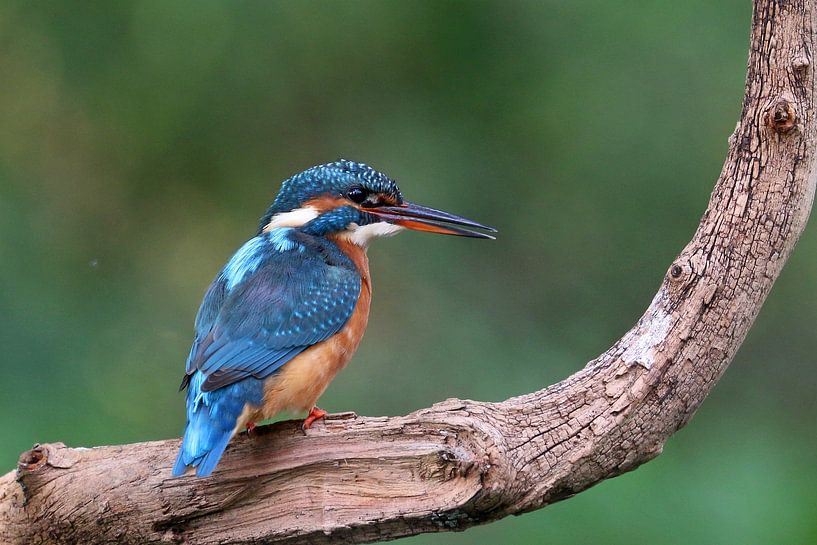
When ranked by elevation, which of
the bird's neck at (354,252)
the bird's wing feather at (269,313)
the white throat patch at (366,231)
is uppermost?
the white throat patch at (366,231)

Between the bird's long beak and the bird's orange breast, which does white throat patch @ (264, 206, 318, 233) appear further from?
the bird's orange breast

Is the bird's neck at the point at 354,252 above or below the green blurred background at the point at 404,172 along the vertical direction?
below

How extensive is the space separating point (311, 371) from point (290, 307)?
172 millimetres

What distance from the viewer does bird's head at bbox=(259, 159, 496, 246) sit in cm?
300

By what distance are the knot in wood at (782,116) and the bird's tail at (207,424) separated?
1328mm

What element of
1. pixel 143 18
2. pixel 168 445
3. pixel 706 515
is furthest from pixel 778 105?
pixel 143 18

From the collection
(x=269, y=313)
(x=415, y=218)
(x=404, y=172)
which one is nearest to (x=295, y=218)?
(x=415, y=218)

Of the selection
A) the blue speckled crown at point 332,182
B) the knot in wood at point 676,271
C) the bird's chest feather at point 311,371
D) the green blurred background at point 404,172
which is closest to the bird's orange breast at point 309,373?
the bird's chest feather at point 311,371

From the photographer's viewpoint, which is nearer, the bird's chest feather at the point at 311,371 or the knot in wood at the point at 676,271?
the knot in wood at the point at 676,271

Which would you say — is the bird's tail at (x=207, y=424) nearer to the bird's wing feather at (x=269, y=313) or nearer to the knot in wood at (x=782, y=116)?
the bird's wing feather at (x=269, y=313)

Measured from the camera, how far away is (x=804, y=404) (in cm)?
456

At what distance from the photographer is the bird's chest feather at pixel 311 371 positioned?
2568 millimetres

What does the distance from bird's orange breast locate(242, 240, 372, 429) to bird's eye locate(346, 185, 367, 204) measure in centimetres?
30

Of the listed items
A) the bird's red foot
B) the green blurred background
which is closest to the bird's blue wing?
the bird's red foot
